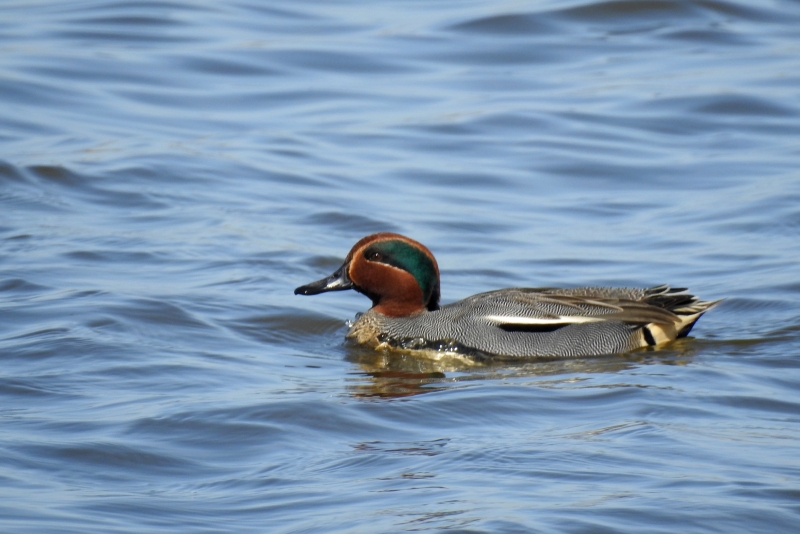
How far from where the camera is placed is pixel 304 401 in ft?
22.4

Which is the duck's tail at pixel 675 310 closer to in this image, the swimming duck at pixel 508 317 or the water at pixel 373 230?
the swimming duck at pixel 508 317

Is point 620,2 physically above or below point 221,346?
above

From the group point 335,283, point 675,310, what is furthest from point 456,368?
point 675,310

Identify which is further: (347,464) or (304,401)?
(304,401)

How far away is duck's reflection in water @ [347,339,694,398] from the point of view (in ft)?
25.0

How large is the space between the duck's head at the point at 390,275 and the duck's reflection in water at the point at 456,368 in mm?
467

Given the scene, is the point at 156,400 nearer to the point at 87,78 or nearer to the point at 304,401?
the point at 304,401

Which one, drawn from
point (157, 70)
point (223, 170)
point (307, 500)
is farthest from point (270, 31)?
point (307, 500)

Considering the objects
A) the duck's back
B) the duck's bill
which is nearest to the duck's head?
the duck's bill

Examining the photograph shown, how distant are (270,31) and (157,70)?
2803mm

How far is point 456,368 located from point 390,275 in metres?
0.99

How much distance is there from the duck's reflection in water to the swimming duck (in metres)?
0.08

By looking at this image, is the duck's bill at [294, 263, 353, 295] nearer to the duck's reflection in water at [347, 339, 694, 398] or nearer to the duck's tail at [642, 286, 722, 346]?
the duck's reflection in water at [347, 339, 694, 398]

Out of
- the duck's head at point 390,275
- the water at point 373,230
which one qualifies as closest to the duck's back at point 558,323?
the water at point 373,230
